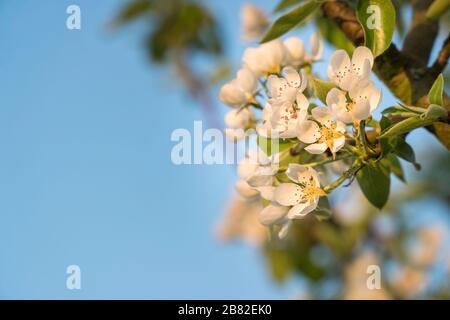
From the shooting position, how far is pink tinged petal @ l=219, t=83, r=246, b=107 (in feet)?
3.86

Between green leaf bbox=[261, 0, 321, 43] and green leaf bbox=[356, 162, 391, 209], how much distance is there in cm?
32

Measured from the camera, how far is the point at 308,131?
0.95 metres

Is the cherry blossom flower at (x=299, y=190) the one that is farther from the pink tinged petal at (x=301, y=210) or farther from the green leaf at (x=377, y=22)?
the green leaf at (x=377, y=22)

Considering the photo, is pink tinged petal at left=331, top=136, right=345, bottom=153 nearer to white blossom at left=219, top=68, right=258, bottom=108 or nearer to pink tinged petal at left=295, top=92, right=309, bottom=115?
pink tinged petal at left=295, top=92, right=309, bottom=115

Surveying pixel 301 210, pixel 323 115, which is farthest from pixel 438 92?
pixel 301 210

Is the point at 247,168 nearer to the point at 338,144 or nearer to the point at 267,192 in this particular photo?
the point at 267,192

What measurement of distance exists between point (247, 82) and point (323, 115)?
0.26m

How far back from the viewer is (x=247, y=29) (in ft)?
5.68

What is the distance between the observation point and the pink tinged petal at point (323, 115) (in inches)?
37.0

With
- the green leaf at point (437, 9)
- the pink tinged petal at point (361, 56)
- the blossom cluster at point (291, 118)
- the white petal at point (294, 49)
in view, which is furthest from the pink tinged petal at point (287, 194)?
the green leaf at point (437, 9)

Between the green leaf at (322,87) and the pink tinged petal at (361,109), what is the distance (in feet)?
0.28
